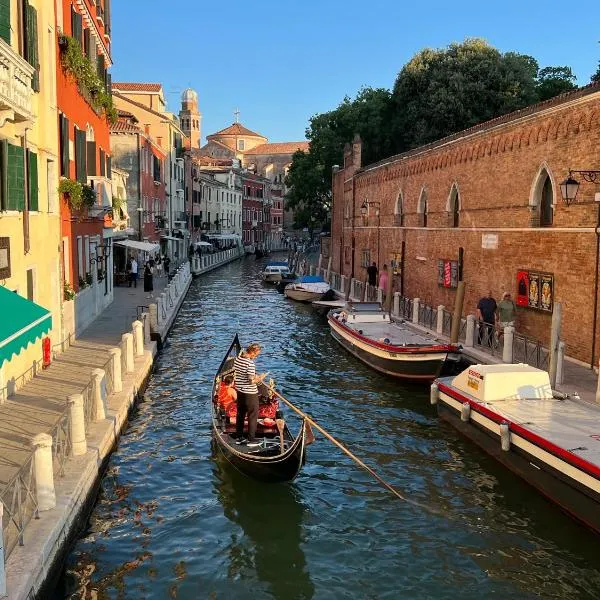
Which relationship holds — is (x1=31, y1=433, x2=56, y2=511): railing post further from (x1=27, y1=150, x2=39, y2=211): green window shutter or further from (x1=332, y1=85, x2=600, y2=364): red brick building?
(x1=332, y1=85, x2=600, y2=364): red brick building

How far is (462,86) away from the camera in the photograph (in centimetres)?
4088

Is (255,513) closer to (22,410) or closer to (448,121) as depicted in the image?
(22,410)

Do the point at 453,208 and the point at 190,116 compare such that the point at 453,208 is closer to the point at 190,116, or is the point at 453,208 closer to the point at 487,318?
the point at 487,318

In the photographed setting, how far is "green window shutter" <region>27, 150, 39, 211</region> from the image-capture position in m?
13.2

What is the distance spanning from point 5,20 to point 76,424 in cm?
637

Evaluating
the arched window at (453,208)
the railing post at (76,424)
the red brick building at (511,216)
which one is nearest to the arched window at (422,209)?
the red brick building at (511,216)

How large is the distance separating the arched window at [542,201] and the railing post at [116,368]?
10411 mm

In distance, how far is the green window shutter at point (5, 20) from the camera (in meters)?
10.9

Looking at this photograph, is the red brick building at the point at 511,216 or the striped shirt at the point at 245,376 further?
the red brick building at the point at 511,216

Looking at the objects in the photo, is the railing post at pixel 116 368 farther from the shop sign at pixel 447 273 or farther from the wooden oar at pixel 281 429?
the shop sign at pixel 447 273

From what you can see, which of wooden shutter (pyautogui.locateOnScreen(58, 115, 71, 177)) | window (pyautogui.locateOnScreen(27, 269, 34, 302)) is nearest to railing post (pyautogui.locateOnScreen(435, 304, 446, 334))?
wooden shutter (pyautogui.locateOnScreen(58, 115, 71, 177))

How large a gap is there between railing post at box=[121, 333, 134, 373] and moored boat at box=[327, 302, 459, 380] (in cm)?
591

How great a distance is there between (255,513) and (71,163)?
1209 centimetres

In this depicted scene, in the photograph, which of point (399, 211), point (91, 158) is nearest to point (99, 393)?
point (91, 158)
